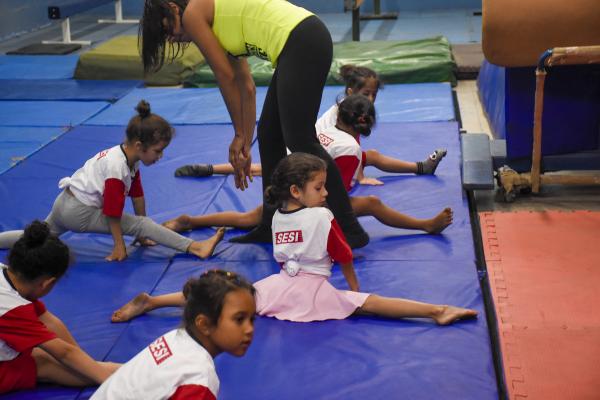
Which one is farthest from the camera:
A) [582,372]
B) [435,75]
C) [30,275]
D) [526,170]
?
[435,75]

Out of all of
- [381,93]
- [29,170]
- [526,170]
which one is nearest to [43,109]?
[29,170]

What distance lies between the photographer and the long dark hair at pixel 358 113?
167 inches

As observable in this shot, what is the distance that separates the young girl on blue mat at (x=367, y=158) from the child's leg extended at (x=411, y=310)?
150 centimetres

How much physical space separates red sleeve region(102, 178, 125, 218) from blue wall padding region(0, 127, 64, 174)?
178 centimetres

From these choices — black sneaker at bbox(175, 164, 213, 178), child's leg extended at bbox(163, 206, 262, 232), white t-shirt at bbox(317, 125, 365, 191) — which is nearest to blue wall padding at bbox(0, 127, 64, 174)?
black sneaker at bbox(175, 164, 213, 178)

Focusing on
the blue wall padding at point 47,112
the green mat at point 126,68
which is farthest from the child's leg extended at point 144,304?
the green mat at point 126,68

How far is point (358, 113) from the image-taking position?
424 centimetres

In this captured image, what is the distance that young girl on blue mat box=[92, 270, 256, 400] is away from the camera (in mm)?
2160

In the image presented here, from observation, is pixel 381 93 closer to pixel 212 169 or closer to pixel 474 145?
pixel 474 145

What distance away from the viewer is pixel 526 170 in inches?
194

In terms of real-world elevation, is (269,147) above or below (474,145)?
above

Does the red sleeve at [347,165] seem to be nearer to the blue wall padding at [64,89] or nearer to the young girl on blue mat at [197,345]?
the young girl on blue mat at [197,345]

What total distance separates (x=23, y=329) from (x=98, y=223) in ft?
4.33

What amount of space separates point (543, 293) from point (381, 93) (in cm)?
375
